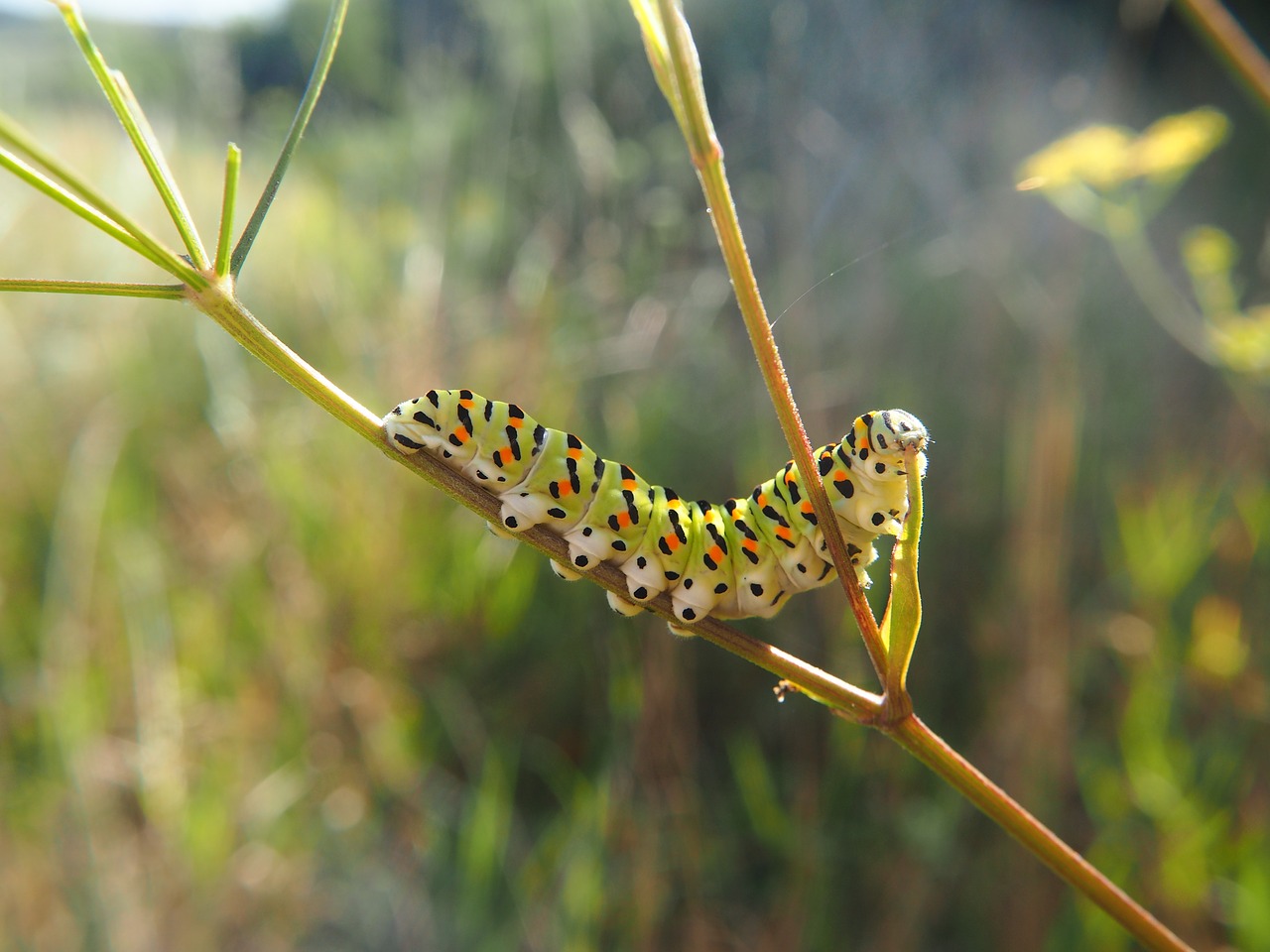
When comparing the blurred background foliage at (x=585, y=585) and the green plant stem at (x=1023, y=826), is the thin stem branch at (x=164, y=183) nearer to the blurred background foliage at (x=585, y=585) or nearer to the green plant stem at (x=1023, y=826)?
the green plant stem at (x=1023, y=826)

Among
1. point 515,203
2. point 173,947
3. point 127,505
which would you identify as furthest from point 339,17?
point 515,203

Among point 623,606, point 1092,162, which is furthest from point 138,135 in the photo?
point 1092,162

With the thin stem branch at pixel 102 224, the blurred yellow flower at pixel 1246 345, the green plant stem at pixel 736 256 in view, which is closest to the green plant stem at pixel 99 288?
the thin stem branch at pixel 102 224

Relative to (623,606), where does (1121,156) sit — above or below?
above

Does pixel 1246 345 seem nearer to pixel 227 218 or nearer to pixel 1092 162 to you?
pixel 1092 162

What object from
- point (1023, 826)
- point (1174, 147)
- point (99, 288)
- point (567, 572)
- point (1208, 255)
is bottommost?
point (1023, 826)

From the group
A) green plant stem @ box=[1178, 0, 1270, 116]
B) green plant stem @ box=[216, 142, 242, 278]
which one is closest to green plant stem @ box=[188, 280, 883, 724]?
green plant stem @ box=[216, 142, 242, 278]
